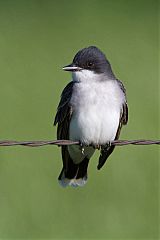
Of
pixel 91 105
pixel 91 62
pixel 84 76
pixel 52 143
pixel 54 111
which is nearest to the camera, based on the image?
pixel 52 143

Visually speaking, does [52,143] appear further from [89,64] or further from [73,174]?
[73,174]

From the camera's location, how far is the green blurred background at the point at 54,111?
10148 millimetres

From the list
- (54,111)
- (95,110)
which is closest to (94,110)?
(95,110)

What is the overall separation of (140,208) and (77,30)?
3.89m

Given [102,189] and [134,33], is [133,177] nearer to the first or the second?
[102,189]

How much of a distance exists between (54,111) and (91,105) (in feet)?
9.69

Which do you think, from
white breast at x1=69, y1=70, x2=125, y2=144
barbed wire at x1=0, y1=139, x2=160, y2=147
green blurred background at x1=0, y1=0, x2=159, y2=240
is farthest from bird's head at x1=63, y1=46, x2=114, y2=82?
green blurred background at x1=0, y1=0, x2=159, y2=240

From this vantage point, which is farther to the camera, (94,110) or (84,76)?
(84,76)

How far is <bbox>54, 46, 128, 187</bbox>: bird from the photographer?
345 inches

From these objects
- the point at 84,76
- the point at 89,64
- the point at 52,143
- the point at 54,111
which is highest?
the point at 89,64

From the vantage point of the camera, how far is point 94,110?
8.75 meters

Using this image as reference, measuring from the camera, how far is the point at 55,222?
1005 cm

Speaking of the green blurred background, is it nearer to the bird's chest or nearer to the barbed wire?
the bird's chest

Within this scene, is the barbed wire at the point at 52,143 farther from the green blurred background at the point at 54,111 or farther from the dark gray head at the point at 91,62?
the green blurred background at the point at 54,111
